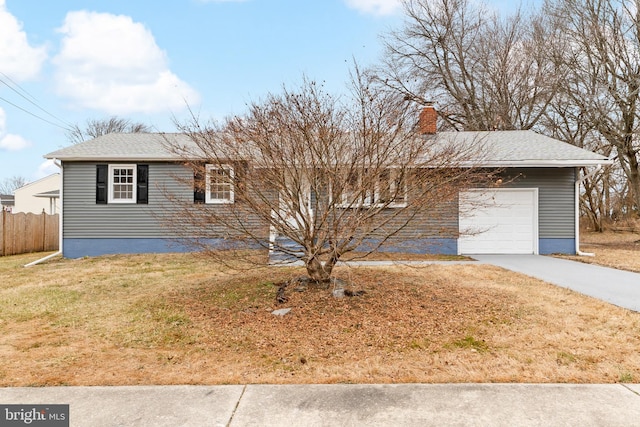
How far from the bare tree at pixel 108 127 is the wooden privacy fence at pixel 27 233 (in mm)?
20505

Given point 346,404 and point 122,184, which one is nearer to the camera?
point 346,404

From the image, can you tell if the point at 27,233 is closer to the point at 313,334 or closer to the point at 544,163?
the point at 313,334

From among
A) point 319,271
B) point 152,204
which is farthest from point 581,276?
point 152,204

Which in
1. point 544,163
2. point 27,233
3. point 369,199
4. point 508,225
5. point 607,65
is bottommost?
point 27,233

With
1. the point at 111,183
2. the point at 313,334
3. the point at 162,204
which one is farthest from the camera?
the point at 111,183

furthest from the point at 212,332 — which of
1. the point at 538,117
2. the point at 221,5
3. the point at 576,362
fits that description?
the point at 538,117

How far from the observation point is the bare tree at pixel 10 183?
5469 cm

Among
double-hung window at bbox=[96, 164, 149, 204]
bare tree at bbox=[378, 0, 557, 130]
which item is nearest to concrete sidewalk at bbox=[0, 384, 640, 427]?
double-hung window at bbox=[96, 164, 149, 204]

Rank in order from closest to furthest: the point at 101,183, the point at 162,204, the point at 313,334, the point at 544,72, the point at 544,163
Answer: the point at 313,334 < the point at 544,163 < the point at 162,204 < the point at 101,183 < the point at 544,72

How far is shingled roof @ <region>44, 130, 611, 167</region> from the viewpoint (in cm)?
1092

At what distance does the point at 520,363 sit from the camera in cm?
359

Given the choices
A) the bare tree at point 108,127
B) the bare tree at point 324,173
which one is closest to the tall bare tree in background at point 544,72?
the bare tree at point 324,173

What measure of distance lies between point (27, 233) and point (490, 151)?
16.1 meters

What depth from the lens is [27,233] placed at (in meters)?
14.6
